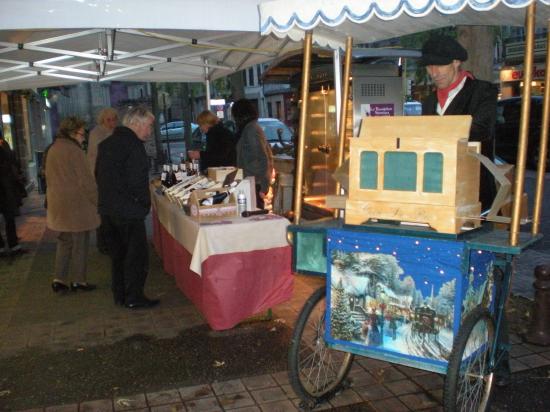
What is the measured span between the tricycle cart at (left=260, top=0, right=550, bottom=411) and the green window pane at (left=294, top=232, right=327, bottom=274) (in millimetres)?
26

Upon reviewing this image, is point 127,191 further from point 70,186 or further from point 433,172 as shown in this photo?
point 433,172

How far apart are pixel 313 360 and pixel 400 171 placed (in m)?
1.38

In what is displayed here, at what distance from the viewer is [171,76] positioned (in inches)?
360

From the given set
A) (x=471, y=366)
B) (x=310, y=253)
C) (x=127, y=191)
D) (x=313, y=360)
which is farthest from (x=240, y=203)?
(x=471, y=366)

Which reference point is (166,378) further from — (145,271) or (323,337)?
(145,271)

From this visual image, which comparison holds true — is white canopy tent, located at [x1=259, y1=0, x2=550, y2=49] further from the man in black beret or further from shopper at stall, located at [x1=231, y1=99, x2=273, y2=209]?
shopper at stall, located at [x1=231, y1=99, x2=273, y2=209]

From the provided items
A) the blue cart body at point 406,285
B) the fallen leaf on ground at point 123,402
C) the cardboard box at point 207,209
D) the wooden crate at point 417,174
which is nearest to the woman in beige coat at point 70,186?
the cardboard box at point 207,209

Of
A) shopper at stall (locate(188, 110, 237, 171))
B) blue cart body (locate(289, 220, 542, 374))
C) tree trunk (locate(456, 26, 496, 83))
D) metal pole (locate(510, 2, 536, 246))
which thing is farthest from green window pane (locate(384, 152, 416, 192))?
shopper at stall (locate(188, 110, 237, 171))

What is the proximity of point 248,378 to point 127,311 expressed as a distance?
190cm

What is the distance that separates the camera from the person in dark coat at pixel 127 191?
4.94 metres

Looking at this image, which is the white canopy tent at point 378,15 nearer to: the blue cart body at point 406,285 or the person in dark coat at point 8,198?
the blue cart body at point 406,285

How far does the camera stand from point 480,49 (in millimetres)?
5582

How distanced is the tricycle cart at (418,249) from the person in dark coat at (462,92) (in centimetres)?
30

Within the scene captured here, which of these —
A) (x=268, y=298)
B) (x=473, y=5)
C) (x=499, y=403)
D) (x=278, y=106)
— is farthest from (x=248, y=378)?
(x=278, y=106)
